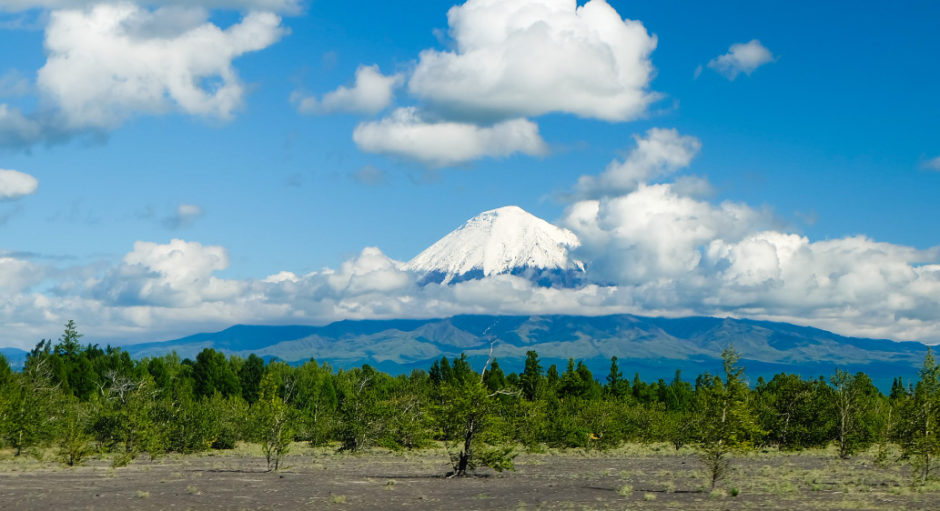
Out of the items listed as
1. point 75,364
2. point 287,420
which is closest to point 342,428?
point 287,420

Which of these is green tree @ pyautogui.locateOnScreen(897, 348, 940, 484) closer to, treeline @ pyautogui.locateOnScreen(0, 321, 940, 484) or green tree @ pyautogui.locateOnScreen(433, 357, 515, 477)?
treeline @ pyautogui.locateOnScreen(0, 321, 940, 484)

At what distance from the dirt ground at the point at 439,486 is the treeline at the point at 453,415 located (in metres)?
2.26

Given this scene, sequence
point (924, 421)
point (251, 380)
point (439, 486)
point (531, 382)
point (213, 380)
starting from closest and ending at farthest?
point (924, 421) < point (439, 486) < point (531, 382) < point (213, 380) < point (251, 380)

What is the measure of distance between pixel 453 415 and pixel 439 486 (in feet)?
14.7

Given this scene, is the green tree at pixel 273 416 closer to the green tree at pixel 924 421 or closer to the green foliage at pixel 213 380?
the green tree at pixel 924 421

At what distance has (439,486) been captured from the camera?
43.1m

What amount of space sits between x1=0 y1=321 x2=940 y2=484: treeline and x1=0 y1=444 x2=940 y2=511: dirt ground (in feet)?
7.43

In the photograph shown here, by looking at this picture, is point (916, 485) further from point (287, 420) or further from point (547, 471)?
point (287, 420)

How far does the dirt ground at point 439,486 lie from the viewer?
115 ft

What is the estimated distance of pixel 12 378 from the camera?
8300 cm

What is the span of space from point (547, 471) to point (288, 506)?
77.1ft

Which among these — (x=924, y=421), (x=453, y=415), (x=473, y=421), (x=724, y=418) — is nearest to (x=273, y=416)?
(x=453, y=415)

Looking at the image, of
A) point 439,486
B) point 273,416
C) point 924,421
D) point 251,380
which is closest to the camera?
point 924,421

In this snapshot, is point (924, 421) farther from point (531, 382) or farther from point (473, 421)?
point (531, 382)
